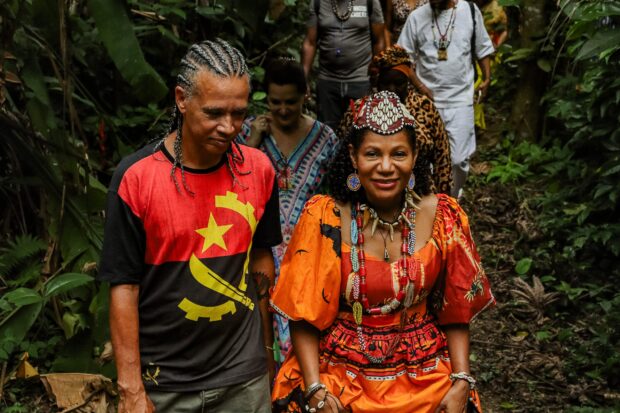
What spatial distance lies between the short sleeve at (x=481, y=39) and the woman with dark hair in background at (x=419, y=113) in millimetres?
1751

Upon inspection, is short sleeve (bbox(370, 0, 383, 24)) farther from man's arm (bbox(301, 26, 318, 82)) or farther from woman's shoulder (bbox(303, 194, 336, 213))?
woman's shoulder (bbox(303, 194, 336, 213))

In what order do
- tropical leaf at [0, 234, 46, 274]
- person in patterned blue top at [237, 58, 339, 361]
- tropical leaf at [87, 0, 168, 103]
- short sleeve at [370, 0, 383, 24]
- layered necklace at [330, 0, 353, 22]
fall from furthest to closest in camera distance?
short sleeve at [370, 0, 383, 24], layered necklace at [330, 0, 353, 22], tropical leaf at [0, 234, 46, 274], person in patterned blue top at [237, 58, 339, 361], tropical leaf at [87, 0, 168, 103]

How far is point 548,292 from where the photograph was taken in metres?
6.21

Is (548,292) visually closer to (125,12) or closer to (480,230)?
(480,230)

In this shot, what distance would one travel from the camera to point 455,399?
2.87 meters

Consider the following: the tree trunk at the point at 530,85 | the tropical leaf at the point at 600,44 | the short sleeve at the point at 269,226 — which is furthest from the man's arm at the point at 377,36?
the short sleeve at the point at 269,226

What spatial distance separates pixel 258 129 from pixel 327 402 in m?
2.04

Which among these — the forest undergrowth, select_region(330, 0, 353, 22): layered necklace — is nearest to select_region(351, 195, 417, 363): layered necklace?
the forest undergrowth

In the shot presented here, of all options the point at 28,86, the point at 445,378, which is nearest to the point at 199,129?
the point at 445,378

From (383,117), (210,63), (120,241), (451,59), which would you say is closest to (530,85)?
(451,59)

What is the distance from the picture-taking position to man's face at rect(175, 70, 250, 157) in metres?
2.51

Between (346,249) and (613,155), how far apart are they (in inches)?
150

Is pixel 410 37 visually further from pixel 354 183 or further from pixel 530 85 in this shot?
pixel 354 183

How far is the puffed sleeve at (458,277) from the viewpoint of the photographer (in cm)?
297
